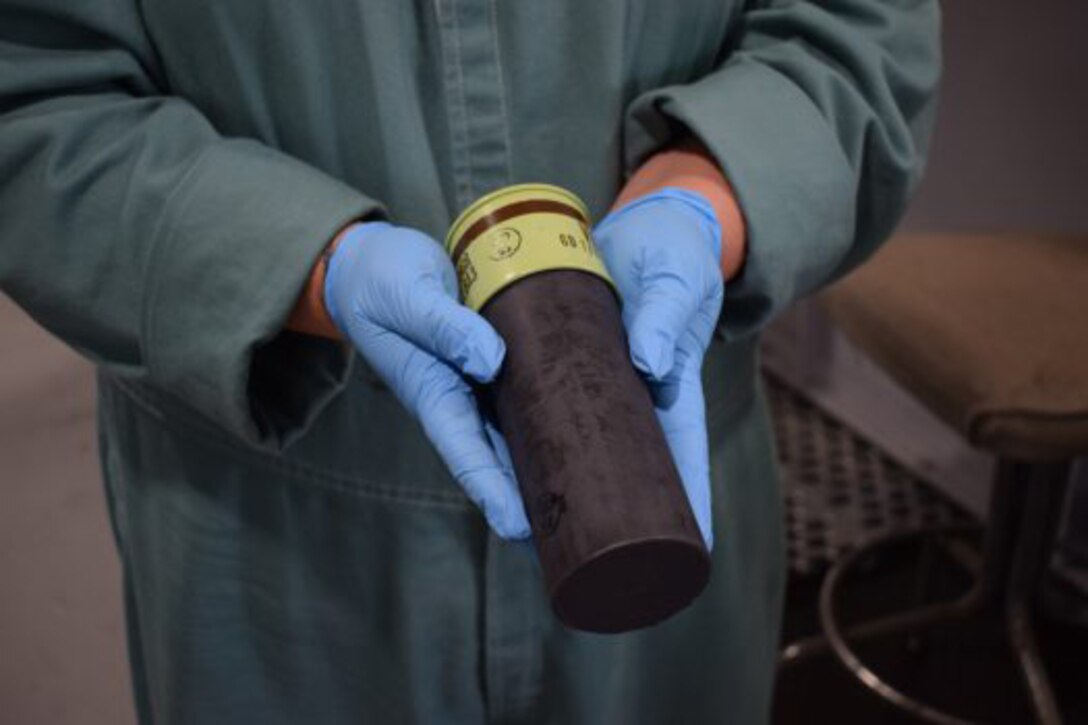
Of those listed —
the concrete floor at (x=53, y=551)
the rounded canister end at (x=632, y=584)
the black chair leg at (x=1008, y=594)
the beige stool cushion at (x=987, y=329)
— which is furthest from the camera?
the black chair leg at (x=1008, y=594)

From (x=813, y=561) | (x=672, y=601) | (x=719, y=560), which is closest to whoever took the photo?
(x=672, y=601)

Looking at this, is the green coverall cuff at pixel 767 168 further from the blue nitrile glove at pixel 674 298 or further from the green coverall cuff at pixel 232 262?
the green coverall cuff at pixel 232 262

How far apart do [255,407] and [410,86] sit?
0.17 metres

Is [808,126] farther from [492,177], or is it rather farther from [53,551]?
[53,551]

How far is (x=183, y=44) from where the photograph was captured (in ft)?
1.77

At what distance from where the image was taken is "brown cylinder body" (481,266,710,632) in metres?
0.39

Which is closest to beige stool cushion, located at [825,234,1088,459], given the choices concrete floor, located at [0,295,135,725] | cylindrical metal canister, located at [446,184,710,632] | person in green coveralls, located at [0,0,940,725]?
person in green coveralls, located at [0,0,940,725]

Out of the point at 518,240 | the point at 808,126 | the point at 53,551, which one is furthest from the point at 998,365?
the point at 53,551

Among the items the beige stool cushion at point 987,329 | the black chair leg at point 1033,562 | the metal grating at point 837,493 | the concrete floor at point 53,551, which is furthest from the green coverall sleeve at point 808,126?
the metal grating at point 837,493

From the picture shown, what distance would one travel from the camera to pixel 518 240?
1.49 ft

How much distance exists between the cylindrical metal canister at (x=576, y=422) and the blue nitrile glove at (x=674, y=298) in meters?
0.02

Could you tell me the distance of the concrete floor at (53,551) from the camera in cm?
111

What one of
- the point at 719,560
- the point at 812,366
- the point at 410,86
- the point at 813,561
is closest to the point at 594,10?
the point at 410,86

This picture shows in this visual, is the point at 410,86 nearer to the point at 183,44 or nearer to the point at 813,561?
the point at 183,44
